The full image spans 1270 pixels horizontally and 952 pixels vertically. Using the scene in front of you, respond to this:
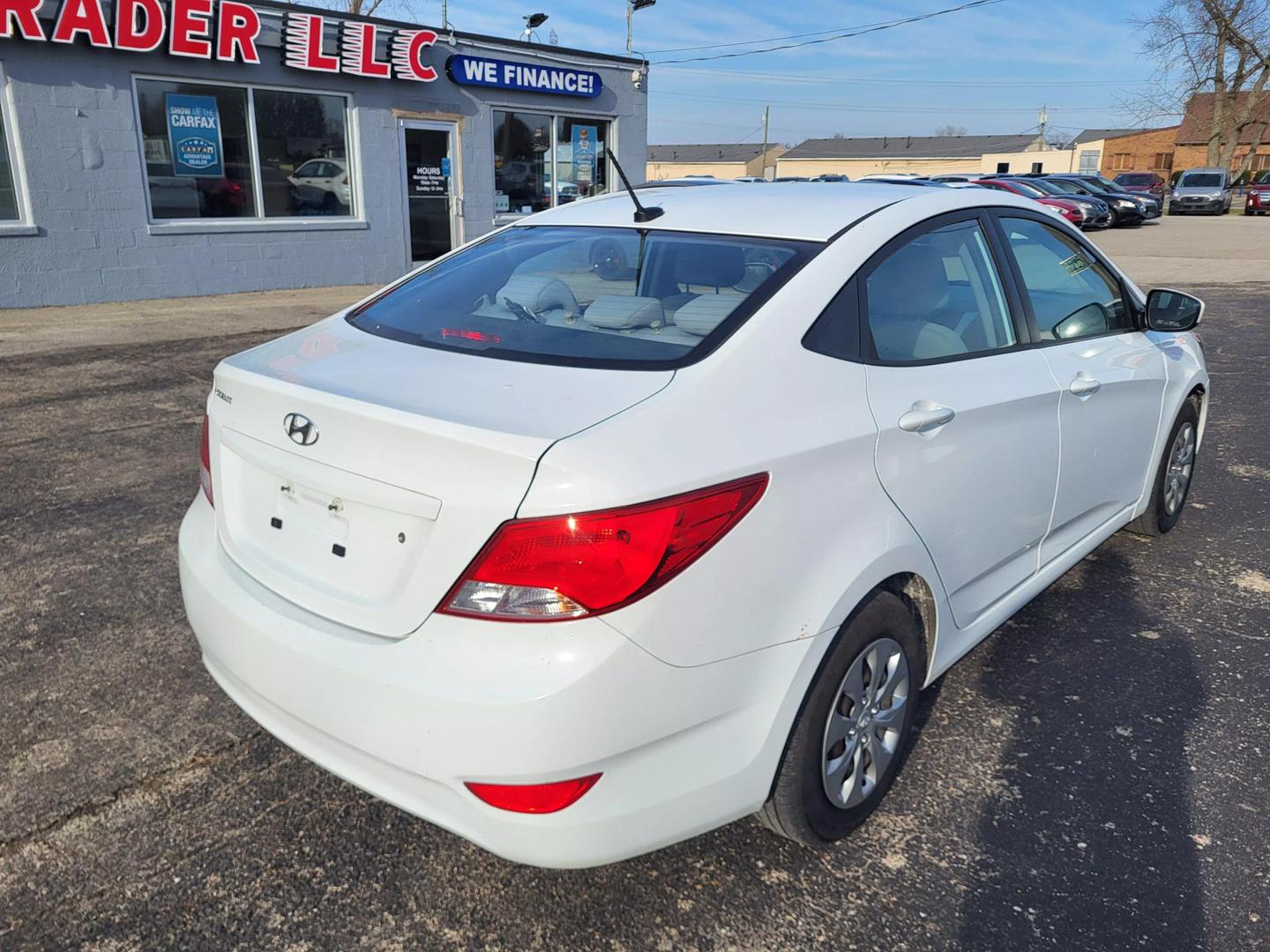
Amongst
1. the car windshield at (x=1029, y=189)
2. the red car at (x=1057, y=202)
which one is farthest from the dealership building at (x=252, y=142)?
the red car at (x=1057, y=202)

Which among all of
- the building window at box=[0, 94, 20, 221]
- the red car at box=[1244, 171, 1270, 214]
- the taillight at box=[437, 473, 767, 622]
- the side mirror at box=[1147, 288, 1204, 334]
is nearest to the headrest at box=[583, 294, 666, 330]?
the taillight at box=[437, 473, 767, 622]

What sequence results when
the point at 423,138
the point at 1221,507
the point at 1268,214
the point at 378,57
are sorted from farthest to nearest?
the point at 1268,214 → the point at 423,138 → the point at 378,57 → the point at 1221,507

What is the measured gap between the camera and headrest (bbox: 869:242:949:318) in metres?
2.68

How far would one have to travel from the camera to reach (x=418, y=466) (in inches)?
77.9

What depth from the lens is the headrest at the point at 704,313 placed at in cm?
240

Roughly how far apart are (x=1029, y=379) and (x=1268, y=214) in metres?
42.9

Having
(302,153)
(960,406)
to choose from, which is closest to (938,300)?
(960,406)

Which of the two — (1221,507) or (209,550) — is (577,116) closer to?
(1221,507)

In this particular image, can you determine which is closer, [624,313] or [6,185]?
[624,313]

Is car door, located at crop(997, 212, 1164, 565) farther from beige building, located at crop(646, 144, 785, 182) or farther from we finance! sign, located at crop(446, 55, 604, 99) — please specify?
beige building, located at crop(646, 144, 785, 182)

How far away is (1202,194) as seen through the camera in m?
37.5

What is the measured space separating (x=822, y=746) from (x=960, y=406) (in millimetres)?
1001

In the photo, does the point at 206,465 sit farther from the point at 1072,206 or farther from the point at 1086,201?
the point at 1086,201

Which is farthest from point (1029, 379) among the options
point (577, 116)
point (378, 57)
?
point (577, 116)
